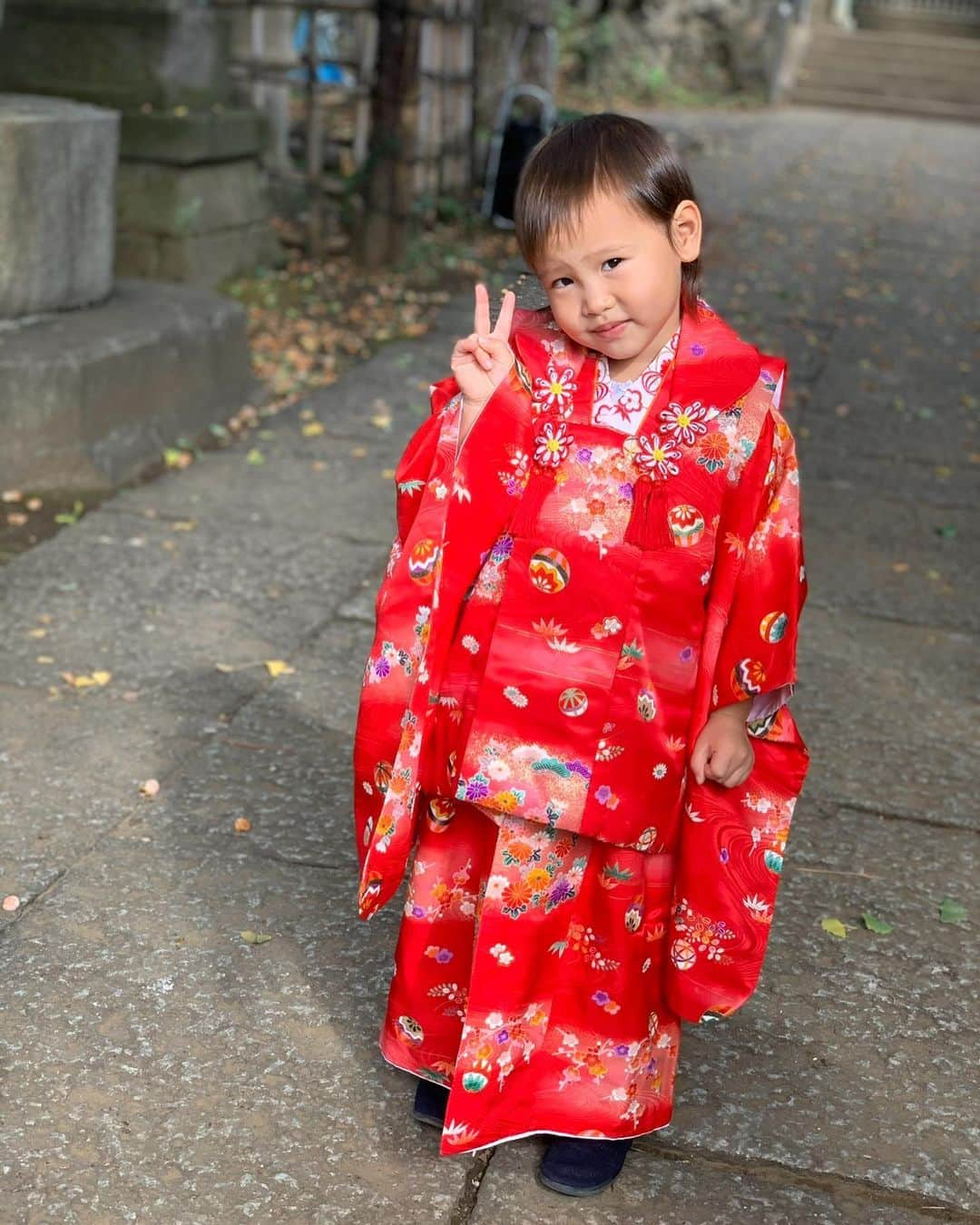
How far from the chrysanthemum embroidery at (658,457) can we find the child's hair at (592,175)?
0.26 metres

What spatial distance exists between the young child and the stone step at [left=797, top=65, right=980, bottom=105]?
16890mm

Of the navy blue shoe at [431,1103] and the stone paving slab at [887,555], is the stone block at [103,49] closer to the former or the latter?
the stone paving slab at [887,555]

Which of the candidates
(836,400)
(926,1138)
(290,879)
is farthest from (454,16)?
(926,1138)

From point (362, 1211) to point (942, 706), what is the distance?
213 centimetres

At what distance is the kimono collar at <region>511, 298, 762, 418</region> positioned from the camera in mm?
1872

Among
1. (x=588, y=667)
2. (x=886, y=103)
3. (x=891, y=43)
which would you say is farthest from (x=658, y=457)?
(x=891, y=43)

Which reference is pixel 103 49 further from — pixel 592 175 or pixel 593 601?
pixel 593 601

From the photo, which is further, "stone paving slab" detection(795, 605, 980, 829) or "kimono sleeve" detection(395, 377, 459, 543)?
"stone paving slab" detection(795, 605, 980, 829)

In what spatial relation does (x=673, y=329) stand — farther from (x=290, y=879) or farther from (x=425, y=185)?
(x=425, y=185)

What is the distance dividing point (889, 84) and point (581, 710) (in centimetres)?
1755

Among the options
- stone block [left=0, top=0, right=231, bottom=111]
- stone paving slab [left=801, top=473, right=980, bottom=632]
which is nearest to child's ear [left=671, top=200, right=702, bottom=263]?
stone paving slab [left=801, top=473, right=980, bottom=632]

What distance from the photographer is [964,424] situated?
588 centimetres

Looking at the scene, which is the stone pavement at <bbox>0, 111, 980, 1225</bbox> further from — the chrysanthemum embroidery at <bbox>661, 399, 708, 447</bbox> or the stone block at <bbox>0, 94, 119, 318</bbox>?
the chrysanthemum embroidery at <bbox>661, 399, 708, 447</bbox>

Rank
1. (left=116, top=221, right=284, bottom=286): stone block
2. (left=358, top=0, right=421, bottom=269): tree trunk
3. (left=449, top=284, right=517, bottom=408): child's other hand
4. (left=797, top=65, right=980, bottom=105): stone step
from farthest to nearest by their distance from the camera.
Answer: (left=797, top=65, right=980, bottom=105): stone step < (left=358, top=0, right=421, bottom=269): tree trunk < (left=116, top=221, right=284, bottom=286): stone block < (left=449, top=284, right=517, bottom=408): child's other hand
